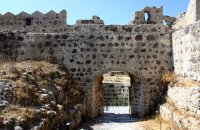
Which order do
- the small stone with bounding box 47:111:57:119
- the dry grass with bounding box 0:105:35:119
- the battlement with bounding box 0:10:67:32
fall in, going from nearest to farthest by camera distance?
the dry grass with bounding box 0:105:35:119
the small stone with bounding box 47:111:57:119
the battlement with bounding box 0:10:67:32

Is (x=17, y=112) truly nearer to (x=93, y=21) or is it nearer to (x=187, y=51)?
(x=187, y=51)

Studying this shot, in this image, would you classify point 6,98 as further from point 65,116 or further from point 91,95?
point 91,95

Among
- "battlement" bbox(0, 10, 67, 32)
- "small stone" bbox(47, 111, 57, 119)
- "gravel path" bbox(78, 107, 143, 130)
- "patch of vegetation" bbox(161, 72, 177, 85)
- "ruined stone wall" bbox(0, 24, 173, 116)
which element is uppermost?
"battlement" bbox(0, 10, 67, 32)

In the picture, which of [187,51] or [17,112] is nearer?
[17,112]

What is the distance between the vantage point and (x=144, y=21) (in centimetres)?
2550

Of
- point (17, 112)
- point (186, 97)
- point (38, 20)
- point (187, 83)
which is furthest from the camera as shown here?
point (38, 20)

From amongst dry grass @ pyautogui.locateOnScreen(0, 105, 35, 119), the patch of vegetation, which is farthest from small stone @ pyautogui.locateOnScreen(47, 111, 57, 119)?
the patch of vegetation

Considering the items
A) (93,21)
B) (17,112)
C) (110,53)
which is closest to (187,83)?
(110,53)

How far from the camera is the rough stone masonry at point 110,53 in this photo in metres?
17.2

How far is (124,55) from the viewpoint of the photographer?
56.5ft

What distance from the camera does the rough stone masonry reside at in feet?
56.4

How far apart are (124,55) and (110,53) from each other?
2.02 feet

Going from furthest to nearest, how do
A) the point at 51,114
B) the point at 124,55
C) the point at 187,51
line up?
the point at 124,55, the point at 187,51, the point at 51,114

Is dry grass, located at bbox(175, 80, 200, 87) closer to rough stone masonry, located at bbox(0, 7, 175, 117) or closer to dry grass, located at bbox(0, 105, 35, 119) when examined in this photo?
rough stone masonry, located at bbox(0, 7, 175, 117)
